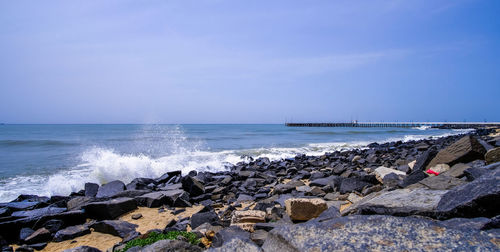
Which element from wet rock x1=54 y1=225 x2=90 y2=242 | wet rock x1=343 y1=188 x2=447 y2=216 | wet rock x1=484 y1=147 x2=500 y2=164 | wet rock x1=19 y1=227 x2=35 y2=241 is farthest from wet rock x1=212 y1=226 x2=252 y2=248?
wet rock x1=484 y1=147 x2=500 y2=164

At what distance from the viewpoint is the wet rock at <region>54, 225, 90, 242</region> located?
5.10 m

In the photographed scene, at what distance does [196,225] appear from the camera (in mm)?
4770

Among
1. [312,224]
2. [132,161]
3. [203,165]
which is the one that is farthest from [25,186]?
[312,224]

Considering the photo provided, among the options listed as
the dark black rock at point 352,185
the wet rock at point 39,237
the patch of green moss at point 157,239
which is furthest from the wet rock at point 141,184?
the dark black rock at point 352,185

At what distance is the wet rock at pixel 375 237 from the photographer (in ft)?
6.69

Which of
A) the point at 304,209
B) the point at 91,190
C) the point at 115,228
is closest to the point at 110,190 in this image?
the point at 91,190

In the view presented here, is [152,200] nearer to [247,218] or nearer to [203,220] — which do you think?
[203,220]

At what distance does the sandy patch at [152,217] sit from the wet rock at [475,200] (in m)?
4.69

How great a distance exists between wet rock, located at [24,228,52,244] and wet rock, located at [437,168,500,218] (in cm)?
629

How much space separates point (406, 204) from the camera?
10.5 ft

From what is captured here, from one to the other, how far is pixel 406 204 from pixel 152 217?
5138 mm

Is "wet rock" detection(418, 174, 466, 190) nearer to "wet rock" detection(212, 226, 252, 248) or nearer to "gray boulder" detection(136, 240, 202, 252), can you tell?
"wet rock" detection(212, 226, 252, 248)

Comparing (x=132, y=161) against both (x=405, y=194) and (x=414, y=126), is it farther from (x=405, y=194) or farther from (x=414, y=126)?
(x=414, y=126)

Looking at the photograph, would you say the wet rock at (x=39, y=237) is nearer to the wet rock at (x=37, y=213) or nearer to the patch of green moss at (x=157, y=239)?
the wet rock at (x=37, y=213)
